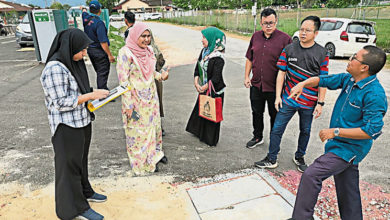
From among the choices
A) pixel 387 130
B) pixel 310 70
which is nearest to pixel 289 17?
pixel 387 130

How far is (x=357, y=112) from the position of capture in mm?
2207

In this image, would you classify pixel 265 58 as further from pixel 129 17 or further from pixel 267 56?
pixel 129 17

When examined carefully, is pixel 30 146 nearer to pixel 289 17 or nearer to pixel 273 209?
pixel 273 209

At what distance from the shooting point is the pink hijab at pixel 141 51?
10.1ft

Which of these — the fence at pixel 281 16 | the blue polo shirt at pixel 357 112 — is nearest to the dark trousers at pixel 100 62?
the blue polo shirt at pixel 357 112

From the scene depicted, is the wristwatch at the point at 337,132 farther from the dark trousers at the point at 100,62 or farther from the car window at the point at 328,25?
the car window at the point at 328,25

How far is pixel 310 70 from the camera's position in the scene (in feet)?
10.4

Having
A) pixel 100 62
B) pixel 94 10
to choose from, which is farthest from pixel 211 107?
pixel 94 10

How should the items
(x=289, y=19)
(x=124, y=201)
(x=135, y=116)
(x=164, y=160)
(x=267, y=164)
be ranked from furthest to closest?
(x=289, y=19) → (x=164, y=160) → (x=267, y=164) → (x=135, y=116) → (x=124, y=201)

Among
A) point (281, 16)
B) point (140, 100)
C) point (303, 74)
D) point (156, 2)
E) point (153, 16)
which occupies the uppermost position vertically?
point (156, 2)

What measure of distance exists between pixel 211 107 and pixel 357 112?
2.05 metres

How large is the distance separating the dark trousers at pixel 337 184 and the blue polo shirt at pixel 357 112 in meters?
0.10

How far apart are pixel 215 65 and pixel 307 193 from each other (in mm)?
2108

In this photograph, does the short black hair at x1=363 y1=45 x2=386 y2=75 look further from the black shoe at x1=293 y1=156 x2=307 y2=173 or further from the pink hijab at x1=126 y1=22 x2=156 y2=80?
the pink hijab at x1=126 y1=22 x2=156 y2=80
